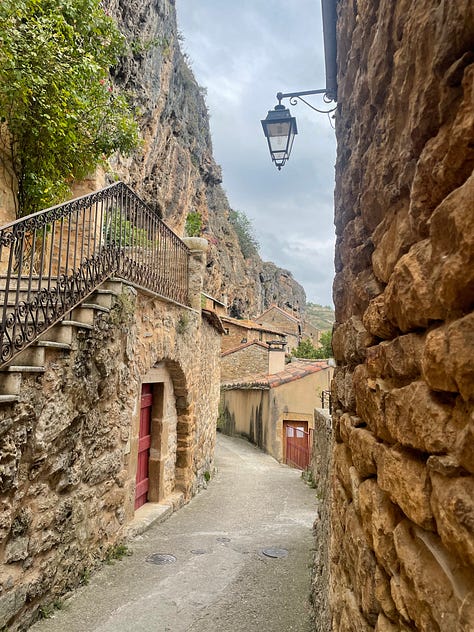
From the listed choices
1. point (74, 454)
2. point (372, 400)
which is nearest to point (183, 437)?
point (74, 454)

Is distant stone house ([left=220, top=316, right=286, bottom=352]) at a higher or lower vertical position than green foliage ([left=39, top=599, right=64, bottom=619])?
higher

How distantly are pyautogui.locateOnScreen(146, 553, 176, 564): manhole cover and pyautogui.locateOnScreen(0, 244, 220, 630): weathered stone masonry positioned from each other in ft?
1.36

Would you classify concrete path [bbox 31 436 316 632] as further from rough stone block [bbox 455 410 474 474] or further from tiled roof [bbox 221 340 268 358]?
tiled roof [bbox 221 340 268 358]

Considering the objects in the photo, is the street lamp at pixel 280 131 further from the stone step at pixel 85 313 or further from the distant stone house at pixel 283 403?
the distant stone house at pixel 283 403

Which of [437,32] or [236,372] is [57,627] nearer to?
[437,32]

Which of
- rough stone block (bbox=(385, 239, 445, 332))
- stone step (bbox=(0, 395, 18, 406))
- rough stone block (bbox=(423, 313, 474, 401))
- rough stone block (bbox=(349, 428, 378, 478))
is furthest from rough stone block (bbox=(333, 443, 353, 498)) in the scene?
stone step (bbox=(0, 395, 18, 406))

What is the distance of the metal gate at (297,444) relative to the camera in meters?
13.5

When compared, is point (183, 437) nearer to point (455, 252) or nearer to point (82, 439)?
point (82, 439)

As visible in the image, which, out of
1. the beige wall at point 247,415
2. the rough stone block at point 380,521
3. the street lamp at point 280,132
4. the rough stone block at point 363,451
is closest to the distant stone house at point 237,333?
the beige wall at point 247,415

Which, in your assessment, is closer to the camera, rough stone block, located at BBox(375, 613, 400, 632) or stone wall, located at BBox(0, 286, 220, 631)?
rough stone block, located at BBox(375, 613, 400, 632)

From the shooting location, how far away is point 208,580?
421 cm

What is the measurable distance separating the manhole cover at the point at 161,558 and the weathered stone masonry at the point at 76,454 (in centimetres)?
42

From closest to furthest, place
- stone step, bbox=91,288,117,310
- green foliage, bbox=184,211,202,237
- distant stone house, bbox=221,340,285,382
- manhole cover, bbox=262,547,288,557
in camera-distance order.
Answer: stone step, bbox=91,288,117,310 → manhole cover, bbox=262,547,288,557 → green foliage, bbox=184,211,202,237 → distant stone house, bbox=221,340,285,382

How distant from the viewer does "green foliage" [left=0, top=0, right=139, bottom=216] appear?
208 inches
